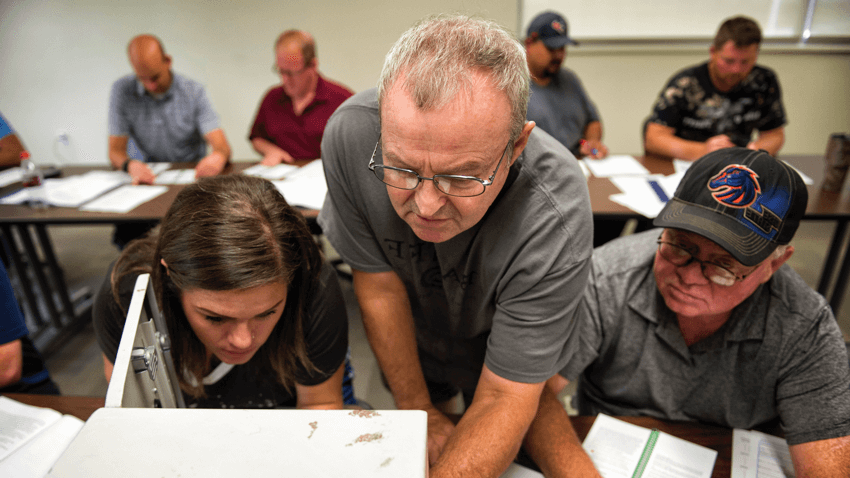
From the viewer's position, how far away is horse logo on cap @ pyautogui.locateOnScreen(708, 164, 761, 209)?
0.91 m

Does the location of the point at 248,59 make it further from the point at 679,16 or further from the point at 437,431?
the point at 437,431

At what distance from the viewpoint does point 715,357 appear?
1.04 metres

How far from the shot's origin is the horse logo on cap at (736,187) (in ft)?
2.98

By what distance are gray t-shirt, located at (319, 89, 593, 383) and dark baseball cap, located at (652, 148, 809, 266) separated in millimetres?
247

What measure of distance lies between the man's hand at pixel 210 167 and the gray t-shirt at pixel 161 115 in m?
0.45

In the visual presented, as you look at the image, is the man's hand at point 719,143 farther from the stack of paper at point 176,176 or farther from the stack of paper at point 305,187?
the stack of paper at point 176,176

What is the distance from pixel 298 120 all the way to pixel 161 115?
2.74 ft

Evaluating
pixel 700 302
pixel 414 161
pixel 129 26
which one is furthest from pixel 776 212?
pixel 129 26

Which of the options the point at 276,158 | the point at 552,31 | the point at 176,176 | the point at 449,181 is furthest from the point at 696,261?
the point at 176,176

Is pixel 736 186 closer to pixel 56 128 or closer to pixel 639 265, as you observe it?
pixel 639 265

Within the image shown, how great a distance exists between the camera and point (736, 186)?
920mm

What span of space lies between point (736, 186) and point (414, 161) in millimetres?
657

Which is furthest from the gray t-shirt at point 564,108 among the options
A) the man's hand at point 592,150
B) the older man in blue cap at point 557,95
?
the man's hand at point 592,150

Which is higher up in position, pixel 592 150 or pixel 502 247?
pixel 502 247
